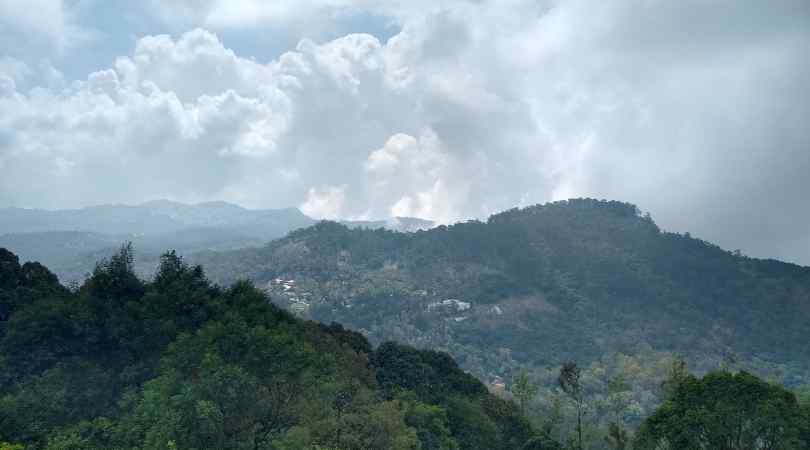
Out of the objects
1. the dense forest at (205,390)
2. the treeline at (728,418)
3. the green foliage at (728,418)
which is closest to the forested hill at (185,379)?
the dense forest at (205,390)

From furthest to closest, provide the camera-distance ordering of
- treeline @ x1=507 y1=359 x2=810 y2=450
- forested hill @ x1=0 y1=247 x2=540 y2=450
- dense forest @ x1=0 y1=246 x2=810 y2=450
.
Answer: treeline @ x1=507 y1=359 x2=810 y2=450, dense forest @ x1=0 y1=246 x2=810 y2=450, forested hill @ x1=0 y1=247 x2=540 y2=450

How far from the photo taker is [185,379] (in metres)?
33.7

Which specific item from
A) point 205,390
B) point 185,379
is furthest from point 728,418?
point 185,379

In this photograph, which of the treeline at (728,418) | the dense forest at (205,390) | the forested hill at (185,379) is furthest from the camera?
the treeline at (728,418)

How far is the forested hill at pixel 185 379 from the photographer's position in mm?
30281

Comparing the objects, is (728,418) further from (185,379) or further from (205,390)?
(185,379)

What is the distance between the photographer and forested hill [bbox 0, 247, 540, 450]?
30281 mm

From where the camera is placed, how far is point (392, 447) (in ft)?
109

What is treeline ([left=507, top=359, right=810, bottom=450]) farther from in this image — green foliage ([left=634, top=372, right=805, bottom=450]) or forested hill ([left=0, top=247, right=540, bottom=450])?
forested hill ([left=0, top=247, right=540, bottom=450])

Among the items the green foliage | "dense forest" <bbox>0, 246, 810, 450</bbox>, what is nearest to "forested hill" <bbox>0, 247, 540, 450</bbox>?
"dense forest" <bbox>0, 246, 810, 450</bbox>

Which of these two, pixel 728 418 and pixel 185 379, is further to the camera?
pixel 728 418

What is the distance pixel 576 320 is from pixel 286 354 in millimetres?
175456

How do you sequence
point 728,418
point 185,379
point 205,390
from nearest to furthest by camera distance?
1. point 205,390
2. point 185,379
3. point 728,418

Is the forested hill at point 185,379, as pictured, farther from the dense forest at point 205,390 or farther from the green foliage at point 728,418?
the green foliage at point 728,418
